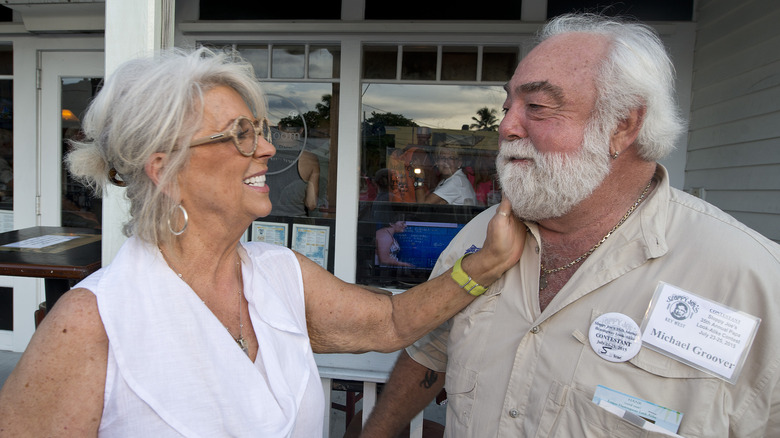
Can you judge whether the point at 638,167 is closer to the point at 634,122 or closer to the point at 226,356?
the point at 634,122

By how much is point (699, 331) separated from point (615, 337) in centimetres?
20

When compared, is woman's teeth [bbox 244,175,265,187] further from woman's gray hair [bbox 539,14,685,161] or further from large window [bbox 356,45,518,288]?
large window [bbox 356,45,518,288]

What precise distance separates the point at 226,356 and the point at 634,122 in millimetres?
1351

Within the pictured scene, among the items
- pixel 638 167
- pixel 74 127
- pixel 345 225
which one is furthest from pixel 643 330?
pixel 74 127

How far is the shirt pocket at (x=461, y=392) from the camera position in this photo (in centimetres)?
149

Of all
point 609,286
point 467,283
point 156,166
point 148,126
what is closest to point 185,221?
point 156,166

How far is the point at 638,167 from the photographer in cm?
143

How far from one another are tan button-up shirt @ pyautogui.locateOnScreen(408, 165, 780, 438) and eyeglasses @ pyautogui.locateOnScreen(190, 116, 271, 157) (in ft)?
2.97

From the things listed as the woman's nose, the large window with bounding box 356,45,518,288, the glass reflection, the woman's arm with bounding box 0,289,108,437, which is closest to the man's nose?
the woman's nose

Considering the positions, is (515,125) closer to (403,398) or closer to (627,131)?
(627,131)

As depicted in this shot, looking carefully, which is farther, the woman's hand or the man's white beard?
Answer: the woman's hand

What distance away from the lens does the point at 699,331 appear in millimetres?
1190

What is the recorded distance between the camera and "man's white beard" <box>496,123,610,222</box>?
1362 millimetres

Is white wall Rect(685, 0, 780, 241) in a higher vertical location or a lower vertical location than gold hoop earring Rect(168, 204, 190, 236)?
higher
